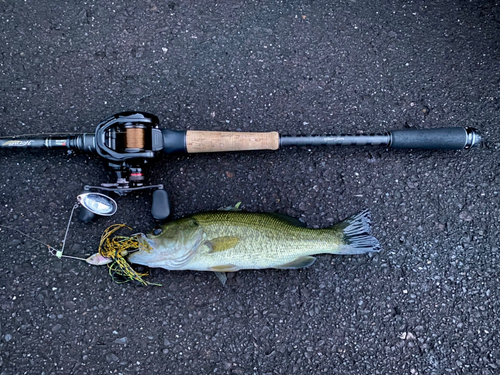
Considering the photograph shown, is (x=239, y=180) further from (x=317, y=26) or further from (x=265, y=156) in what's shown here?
(x=317, y=26)

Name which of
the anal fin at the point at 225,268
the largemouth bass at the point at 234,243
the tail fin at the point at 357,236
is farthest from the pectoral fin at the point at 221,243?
the tail fin at the point at 357,236

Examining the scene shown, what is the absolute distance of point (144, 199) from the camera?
2.89 m

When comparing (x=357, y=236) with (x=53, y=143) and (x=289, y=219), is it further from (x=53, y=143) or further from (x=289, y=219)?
(x=53, y=143)

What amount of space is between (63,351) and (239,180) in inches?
75.1

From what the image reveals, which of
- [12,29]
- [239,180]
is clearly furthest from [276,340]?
[12,29]

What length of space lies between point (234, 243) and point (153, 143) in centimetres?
92

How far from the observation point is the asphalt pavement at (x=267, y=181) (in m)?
2.83

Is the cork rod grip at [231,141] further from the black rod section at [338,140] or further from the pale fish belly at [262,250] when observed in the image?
the pale fish belly at [262,250]

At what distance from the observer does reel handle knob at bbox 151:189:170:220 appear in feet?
8.72

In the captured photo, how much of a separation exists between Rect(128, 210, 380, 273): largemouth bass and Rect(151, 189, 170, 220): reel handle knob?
88 mm

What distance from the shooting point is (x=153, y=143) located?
253 cm

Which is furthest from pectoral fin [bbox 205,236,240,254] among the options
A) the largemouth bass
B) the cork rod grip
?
the cork rod grip

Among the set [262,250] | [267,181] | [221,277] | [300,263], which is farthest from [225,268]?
[267,181]

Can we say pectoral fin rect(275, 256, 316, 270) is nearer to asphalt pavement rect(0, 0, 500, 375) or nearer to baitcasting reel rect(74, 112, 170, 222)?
asphalt pavement rect(0, 0, 500, 375)
